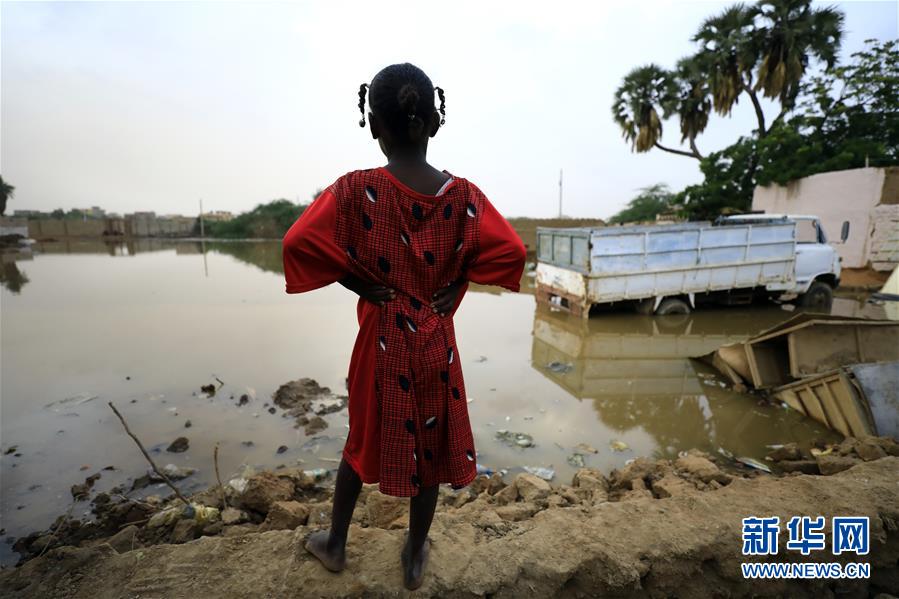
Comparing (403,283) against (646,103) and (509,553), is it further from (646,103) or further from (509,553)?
(646,103)

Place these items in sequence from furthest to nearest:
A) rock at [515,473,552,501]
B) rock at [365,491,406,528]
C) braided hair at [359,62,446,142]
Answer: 1. rock at [515,473,552,501]
2. rock at [365,491,406,528]
3. braided hair at [359,62,446,142]

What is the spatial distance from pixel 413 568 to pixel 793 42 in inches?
747

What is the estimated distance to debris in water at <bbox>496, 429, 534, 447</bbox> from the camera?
3.87 meters

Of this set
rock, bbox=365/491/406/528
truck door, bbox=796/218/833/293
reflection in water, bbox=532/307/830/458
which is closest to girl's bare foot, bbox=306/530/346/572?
rock, bbox=365/491/406/528

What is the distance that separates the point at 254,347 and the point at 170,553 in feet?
16.2

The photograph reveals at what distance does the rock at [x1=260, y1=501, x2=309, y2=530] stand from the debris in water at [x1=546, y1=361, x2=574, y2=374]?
3918 millimetres

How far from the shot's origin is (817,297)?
9234 millimetres

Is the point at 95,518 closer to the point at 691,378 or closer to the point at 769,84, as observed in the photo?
the point at 691,378

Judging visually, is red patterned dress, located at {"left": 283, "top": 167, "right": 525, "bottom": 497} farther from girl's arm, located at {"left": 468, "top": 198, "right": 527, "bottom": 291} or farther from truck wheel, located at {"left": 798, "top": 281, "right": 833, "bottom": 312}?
truck wheel, located at {"left": 798, "top": 281, "right": 833, "bottom": 312}

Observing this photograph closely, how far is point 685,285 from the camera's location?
8469 millimetres

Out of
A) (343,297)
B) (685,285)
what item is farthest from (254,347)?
(685,285)

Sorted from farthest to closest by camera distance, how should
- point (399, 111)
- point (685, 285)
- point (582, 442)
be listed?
point (685, 285) < point (582, 442) < point (399, 111)

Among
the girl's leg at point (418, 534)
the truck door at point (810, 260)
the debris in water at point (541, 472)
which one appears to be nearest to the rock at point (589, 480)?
the debris in water at point (541, 472)

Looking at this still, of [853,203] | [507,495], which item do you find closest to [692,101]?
[853,203]
